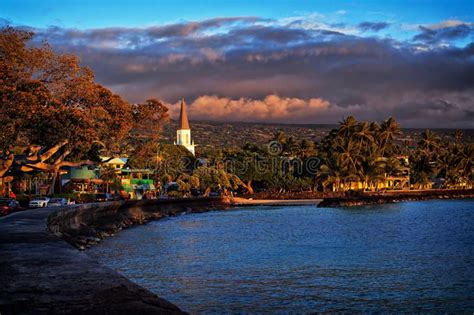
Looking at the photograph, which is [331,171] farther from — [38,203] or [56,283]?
[56,283]

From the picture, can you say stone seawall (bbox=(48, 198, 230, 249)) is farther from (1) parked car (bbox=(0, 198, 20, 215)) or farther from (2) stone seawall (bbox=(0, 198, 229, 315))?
(2) stone seawall (bbox=(0, 198, 229, 315))

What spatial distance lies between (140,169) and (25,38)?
6784cm

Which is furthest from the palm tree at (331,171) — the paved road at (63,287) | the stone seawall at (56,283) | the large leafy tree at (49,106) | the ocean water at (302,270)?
the paved road at (63,287)

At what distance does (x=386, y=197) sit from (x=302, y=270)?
101297 mm

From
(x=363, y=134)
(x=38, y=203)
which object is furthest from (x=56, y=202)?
(x=363, y=134)

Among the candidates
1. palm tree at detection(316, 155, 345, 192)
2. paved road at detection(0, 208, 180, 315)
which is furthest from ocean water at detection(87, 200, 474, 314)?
palm tree at detection(316, 155, 345, 192)

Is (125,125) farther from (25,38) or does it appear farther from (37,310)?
(37,310)

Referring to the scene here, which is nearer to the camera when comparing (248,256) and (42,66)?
(248,256)

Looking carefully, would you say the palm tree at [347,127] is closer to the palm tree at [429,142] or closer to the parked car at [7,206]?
the palm tree at [429,142]

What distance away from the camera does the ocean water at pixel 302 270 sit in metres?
19.0

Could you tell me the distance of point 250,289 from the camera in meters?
21.3

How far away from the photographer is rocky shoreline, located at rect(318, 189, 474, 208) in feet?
354

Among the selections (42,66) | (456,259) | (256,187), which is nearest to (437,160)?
(256,187)

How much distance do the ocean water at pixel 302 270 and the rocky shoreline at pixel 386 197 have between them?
62.9 meters
